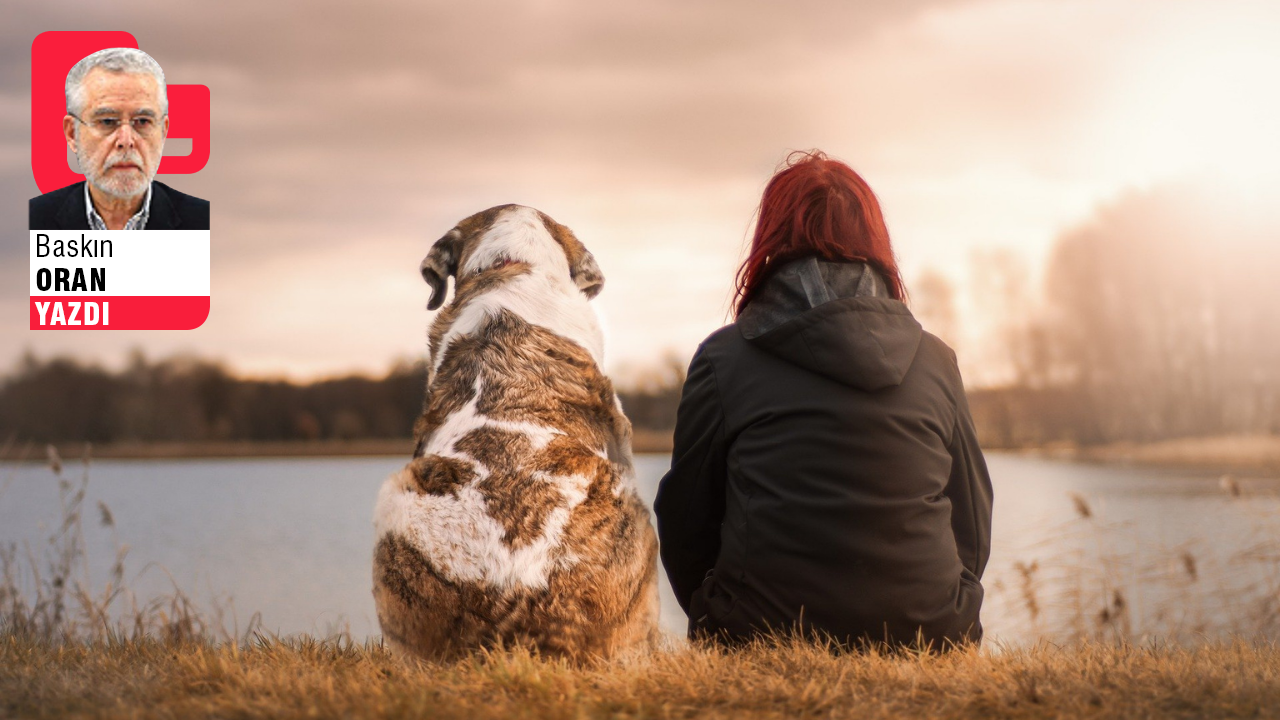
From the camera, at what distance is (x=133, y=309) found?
23.1 ft

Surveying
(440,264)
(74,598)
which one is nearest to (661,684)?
(440,264)

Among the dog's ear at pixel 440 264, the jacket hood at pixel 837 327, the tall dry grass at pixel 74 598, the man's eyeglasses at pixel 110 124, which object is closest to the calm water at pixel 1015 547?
the tall dry grass at pixel 74 598

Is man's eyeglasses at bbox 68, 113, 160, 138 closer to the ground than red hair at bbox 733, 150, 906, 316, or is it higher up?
higher up

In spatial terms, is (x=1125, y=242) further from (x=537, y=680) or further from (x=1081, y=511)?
(x=537, y=680)

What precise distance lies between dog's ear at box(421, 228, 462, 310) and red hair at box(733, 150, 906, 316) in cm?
147

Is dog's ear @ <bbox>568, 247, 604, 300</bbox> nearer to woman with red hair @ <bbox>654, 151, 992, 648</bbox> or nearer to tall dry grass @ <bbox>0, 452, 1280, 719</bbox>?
woman with red hair @ <bbox>654, 151, 992, 648</bbox>

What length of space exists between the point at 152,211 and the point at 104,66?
41.5 inches

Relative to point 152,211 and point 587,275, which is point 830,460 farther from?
point 152,211

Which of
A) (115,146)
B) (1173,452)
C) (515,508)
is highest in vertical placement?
(115,146)

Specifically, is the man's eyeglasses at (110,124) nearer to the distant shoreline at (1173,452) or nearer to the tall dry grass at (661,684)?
the tall dry grass at (661,684)

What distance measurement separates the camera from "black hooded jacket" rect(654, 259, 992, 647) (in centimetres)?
331

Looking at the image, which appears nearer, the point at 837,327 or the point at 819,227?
the point at 837,327

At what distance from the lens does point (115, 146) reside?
648 cm

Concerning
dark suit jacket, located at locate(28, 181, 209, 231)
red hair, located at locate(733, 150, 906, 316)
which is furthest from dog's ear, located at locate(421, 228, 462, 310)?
dark suit jacket, located at locate(28, 181, 209, 231)
